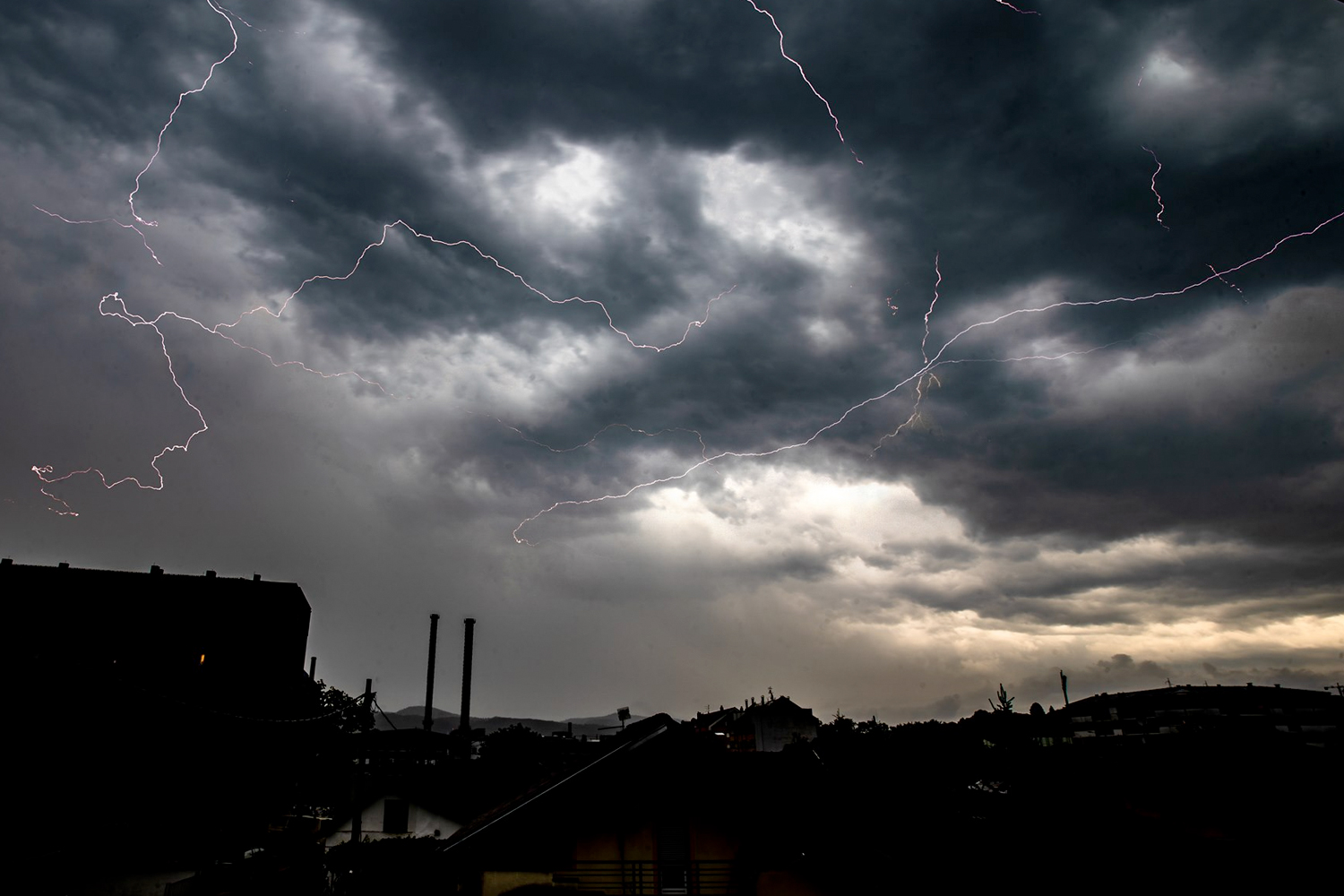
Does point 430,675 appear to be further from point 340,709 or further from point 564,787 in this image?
point 564,787

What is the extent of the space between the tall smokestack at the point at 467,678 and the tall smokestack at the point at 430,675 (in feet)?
8.56

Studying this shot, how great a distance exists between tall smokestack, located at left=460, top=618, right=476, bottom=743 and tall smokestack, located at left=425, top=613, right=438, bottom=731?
2609 millimetres

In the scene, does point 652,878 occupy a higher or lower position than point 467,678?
lower

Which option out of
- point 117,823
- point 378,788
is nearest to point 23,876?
Answer: point 117,823

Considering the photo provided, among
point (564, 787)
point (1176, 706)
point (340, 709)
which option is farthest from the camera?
point (340, 709)

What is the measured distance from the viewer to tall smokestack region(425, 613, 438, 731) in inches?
2320

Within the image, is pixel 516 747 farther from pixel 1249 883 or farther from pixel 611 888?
pixel 1249 883

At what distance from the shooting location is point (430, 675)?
61062 millimetres

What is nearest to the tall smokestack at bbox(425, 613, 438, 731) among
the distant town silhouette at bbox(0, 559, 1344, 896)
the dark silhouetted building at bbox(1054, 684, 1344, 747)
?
the distant town silhouette at bbox(0, 559, 1344, 896)

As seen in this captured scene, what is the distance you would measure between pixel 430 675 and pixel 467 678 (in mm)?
3272

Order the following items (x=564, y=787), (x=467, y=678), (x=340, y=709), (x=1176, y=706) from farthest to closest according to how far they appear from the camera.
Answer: (x=467, y=678)
(x=340, y=709)
(x=1176, y=706)
(x=564, y=787)

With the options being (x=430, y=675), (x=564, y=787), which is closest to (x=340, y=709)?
(x=430, y=675)

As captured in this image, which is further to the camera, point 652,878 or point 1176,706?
point 1176,706

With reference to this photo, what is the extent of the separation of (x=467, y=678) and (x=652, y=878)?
5104 centimetres
